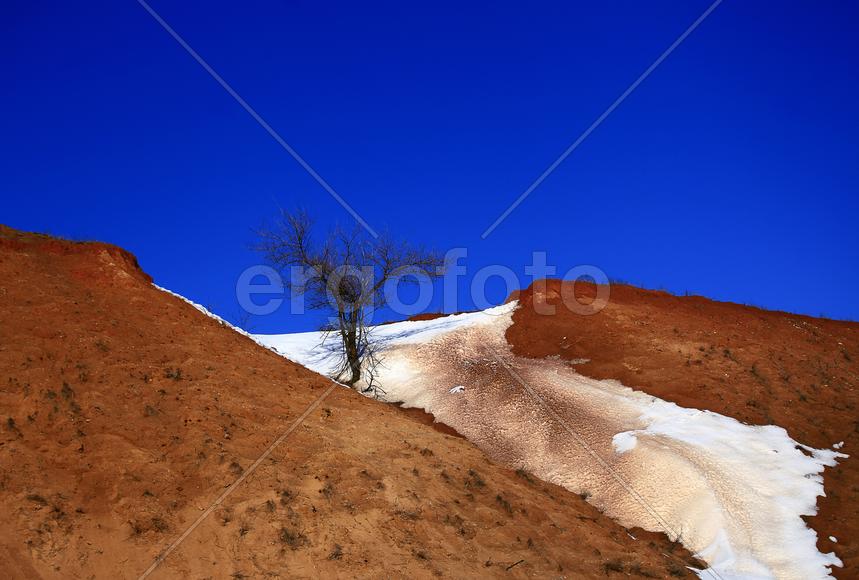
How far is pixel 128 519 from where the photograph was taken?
10.2 metres

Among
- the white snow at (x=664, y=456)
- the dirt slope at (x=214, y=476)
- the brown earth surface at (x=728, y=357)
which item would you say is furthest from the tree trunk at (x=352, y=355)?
the dirt slope at (x=214, y=476)

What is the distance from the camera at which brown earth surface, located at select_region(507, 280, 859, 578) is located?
1761 centimetres

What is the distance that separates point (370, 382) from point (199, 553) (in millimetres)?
12872

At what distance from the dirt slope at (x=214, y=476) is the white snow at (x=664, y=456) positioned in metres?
1.10

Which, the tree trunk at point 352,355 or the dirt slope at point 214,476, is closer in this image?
the dirt slope at point 214,476

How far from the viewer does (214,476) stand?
11.5 m

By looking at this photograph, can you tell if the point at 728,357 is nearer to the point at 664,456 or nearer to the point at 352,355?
the point at 664,456

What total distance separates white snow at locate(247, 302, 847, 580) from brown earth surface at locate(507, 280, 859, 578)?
21.1 inches

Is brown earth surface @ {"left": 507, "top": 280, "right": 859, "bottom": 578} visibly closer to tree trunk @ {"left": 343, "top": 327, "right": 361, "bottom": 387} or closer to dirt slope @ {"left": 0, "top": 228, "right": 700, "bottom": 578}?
tree trunk @ {"left": 343, "top": 327, "right": 361, "bottom": 387}

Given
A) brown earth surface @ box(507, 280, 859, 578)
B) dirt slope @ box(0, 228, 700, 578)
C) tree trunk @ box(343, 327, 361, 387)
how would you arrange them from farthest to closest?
tree trunk @ box(343, 327, 361, 387)
brown earth surface @ box(507, 280, 859, 578)
dirt slope @ box(0, 228, 700, 578)

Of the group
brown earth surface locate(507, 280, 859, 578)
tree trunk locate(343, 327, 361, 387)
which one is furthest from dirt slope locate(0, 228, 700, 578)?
tree trunk locate(343, 327, 361, 387)

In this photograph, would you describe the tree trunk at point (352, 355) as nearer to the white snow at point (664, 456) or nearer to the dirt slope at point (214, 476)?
the white snow at point (664, 456)

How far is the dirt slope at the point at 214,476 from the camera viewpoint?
33.0 feet

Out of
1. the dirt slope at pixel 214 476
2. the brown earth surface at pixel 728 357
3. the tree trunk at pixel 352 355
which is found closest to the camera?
the dirt slope at pixel 214 476
